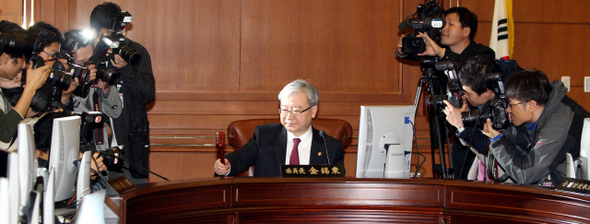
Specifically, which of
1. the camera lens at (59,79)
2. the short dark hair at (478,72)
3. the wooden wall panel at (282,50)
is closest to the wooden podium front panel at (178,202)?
the camera lens at (59,79)

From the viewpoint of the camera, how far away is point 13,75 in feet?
7.99

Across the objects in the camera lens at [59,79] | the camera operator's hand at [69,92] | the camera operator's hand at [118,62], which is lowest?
the camera operator's hand at [69,92]

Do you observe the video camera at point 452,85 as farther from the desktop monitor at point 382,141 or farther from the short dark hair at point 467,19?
the short dark hair at point 467,19

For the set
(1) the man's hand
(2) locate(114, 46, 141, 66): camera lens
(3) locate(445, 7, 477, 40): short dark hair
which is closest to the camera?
(1) the man's hand

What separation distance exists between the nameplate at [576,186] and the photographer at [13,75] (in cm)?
214

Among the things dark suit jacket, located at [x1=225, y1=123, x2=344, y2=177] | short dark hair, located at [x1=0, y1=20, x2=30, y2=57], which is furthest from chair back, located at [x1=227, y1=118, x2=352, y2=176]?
short dark hair, located at [x1=0, y1=20, x2=30, y2=57]

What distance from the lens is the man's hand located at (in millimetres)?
2338

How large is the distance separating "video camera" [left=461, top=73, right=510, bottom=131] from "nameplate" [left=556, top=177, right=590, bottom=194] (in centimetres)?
54

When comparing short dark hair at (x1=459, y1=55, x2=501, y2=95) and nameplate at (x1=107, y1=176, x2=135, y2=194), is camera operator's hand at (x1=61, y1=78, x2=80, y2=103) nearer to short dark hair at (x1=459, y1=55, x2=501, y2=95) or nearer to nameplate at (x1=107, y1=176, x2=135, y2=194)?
nameplate at (x1=107, y1=176, x2=135, y2=194)

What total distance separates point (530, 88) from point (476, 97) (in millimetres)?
465

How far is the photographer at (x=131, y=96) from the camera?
2.96m

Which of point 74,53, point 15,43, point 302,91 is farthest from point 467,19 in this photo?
point 15,43

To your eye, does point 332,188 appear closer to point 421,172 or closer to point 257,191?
point 257,191

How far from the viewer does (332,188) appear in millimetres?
2105
